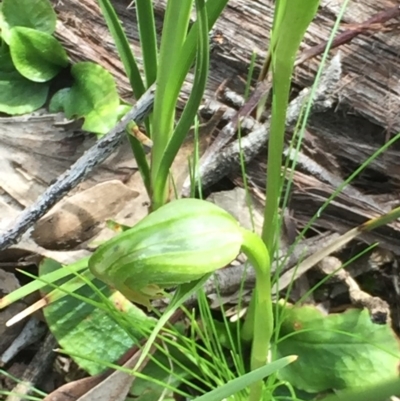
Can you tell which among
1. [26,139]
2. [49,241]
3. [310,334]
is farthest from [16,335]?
[310,334]

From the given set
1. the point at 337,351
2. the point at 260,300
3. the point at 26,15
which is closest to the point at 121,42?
the point at 26,15

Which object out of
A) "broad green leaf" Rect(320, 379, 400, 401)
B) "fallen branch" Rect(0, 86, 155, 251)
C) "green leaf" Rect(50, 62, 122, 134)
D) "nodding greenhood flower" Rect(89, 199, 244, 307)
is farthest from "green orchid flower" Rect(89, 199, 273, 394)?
"green leaf" Rect(50, 62, 122, 134)

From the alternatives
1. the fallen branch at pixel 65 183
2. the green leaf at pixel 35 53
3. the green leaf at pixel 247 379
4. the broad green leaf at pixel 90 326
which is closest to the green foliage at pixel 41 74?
the green leaf at pixel 35 53

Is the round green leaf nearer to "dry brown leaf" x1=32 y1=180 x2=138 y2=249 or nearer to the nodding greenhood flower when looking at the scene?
"dry brown leaf" x1=32 y1=180 x2=138 y2=249

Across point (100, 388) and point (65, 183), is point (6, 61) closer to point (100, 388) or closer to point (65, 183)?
point (65, 183)

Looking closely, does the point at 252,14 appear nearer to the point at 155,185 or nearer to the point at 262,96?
the point at 262,96
